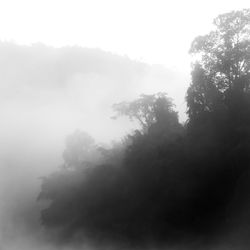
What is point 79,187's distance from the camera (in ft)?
200

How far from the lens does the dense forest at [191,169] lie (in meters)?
40.4

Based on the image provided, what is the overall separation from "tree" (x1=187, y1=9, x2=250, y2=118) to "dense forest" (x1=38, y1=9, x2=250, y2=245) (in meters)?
0.09

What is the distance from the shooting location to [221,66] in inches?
1825

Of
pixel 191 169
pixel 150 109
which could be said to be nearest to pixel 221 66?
pixel 191 169

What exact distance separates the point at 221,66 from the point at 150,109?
20.4 meters

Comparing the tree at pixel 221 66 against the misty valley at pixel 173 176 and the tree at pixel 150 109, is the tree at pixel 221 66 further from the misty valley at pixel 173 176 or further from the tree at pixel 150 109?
the tree at pixel 150 109

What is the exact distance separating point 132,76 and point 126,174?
12472cm

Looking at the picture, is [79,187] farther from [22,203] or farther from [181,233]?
[22,203]

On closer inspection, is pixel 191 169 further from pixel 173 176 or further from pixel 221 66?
pixel 221 66

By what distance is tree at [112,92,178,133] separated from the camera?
55781 mm

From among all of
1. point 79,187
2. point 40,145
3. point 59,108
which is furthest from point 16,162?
point 79,187

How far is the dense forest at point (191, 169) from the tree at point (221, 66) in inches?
3.5

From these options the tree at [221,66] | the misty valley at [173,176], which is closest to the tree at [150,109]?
the misty valley at [173,176]

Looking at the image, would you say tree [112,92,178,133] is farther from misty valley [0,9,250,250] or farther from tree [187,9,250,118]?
tree [187,9,250,118]
